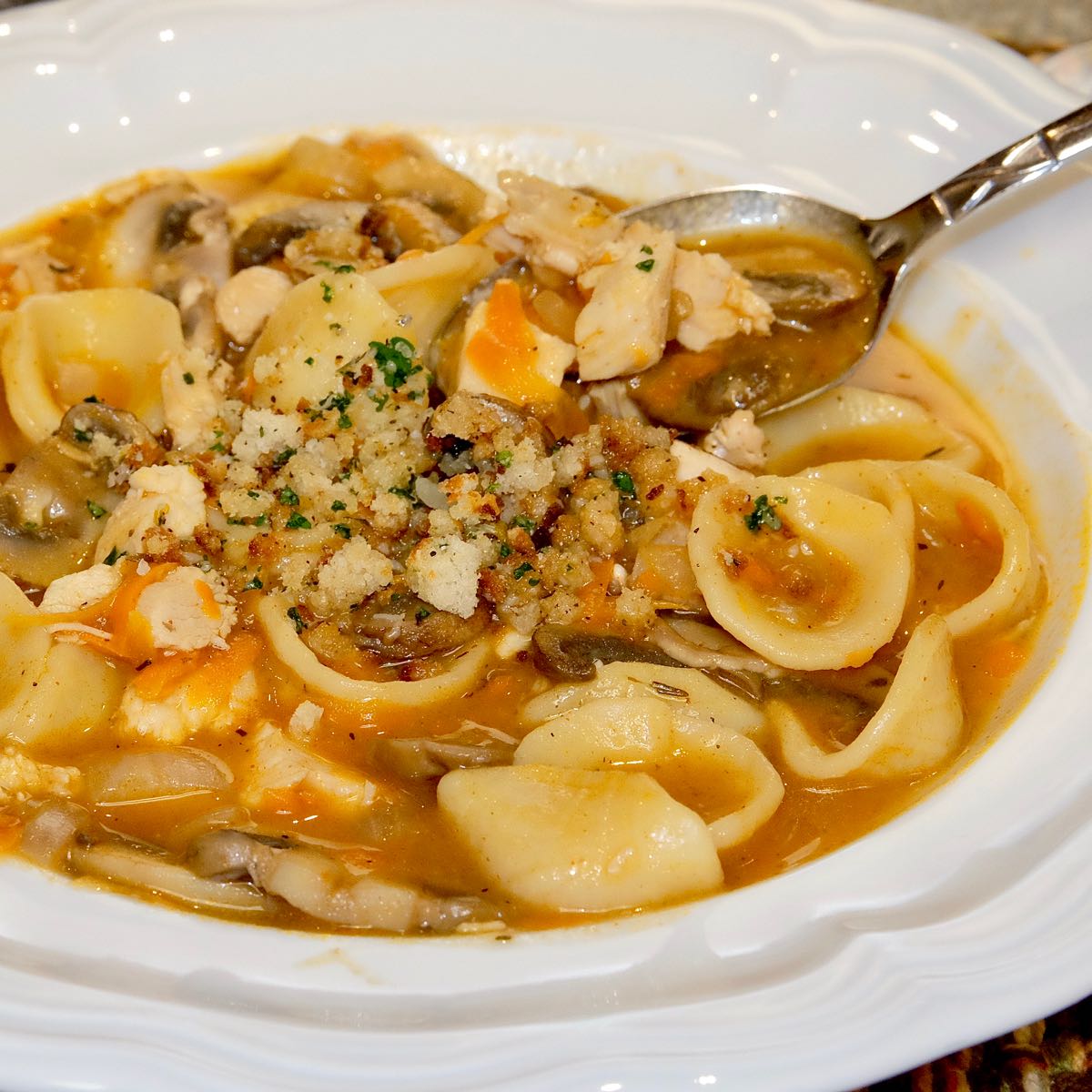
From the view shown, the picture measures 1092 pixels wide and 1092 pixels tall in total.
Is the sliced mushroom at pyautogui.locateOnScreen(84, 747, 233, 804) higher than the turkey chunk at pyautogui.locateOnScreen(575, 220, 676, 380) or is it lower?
lower

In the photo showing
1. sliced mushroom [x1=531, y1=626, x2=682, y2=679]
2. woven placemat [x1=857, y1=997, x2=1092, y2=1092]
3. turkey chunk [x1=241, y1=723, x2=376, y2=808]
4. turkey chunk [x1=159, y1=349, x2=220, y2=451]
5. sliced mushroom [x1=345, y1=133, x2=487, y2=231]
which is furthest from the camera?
sliced mushroom [x1=345, y1=133, x2=487, y2=231]

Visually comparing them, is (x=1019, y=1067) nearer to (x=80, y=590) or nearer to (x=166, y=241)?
(x=80, y=590)

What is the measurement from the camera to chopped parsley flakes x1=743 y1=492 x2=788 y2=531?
326cm

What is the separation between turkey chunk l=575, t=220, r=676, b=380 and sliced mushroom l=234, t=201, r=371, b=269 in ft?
3.82

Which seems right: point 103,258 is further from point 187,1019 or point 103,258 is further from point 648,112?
point 187,1019

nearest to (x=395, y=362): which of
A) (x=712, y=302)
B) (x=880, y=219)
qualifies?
(x=712, y=302)

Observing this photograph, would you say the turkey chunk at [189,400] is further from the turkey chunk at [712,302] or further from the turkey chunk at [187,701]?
the turkey chunk at [712,302]

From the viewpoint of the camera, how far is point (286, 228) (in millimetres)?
4230

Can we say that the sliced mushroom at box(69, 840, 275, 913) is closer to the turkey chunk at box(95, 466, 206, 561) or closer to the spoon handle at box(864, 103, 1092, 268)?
→ the turkey chunk at box(95, 466, 206, 561)

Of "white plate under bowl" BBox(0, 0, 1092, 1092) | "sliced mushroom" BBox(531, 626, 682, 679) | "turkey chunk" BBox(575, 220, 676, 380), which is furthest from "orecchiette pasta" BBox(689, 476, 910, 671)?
"turkey chunk" BBox(575, 220, 676, 380)

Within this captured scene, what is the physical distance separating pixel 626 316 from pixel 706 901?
1.93 meters

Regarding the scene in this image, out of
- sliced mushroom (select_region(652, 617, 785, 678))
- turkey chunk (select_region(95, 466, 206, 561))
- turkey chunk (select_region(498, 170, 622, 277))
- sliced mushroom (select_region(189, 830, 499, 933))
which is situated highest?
turkey chunk (select_region(498, 170, 622, 277))

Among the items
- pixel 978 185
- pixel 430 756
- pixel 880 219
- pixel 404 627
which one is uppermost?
pixel 978 185

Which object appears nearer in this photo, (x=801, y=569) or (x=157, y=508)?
(x=157, y=508)
